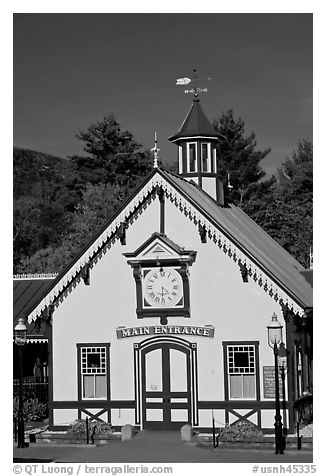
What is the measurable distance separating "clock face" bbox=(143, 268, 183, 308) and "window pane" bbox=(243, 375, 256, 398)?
115 inches

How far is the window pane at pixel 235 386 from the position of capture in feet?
83.6

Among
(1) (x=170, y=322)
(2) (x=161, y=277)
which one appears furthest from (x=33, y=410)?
(2) (x=161, y=277)

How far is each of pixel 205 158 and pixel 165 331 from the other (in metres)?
6.77

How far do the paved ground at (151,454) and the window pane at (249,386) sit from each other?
2.26 m

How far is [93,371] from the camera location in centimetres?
2659

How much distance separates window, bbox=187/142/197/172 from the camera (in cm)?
2989

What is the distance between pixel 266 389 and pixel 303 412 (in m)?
1.94

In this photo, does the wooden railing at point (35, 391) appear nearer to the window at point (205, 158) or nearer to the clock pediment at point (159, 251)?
the clock pediment at point (159, 251)

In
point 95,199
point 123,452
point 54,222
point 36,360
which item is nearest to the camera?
point 123,452

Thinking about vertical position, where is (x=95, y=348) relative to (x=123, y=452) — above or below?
above

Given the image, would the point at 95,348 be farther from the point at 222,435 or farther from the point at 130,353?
the point at 222,435

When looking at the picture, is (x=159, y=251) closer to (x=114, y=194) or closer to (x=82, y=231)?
(x=82, y=231)

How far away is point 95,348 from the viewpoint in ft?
87.5

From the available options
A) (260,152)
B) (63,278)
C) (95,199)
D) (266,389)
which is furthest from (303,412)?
(260,152)
